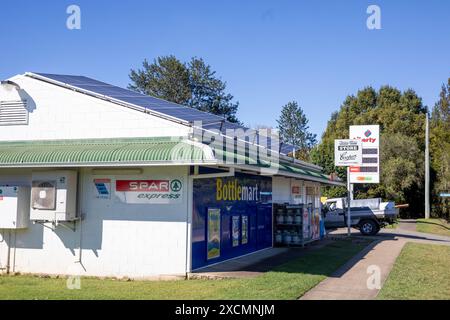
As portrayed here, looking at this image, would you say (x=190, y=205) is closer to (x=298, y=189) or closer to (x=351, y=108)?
(x=298, y=189)

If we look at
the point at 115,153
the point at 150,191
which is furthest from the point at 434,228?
the point at 115,153

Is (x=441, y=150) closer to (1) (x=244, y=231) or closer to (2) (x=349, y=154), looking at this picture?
(2) (x=349, y=154)

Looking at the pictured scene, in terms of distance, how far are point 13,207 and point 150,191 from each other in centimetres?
→ 399

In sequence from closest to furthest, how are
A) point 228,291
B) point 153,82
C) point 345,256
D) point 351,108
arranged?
point 228,291 → point 345,256 → point 153,82 → point 351,108

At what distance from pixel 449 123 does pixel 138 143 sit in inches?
2238

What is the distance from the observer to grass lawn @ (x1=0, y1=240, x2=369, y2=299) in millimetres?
9758

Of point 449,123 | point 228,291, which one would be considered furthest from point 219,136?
point 449,123

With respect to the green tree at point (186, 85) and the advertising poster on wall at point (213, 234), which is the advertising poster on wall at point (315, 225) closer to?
the advertising poster on wall at point (213, 234)

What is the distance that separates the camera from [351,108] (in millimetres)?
68062

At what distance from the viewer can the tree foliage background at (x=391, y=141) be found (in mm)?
49719

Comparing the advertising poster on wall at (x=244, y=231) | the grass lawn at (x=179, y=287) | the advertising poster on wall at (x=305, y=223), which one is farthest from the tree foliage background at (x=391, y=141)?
the grass lawn at (x=179, y=287)

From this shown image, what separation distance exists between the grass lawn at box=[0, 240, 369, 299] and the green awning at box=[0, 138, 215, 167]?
2858 mm

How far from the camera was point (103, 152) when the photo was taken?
12.0 m

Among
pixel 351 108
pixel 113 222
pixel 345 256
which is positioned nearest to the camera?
pixel 113 222
